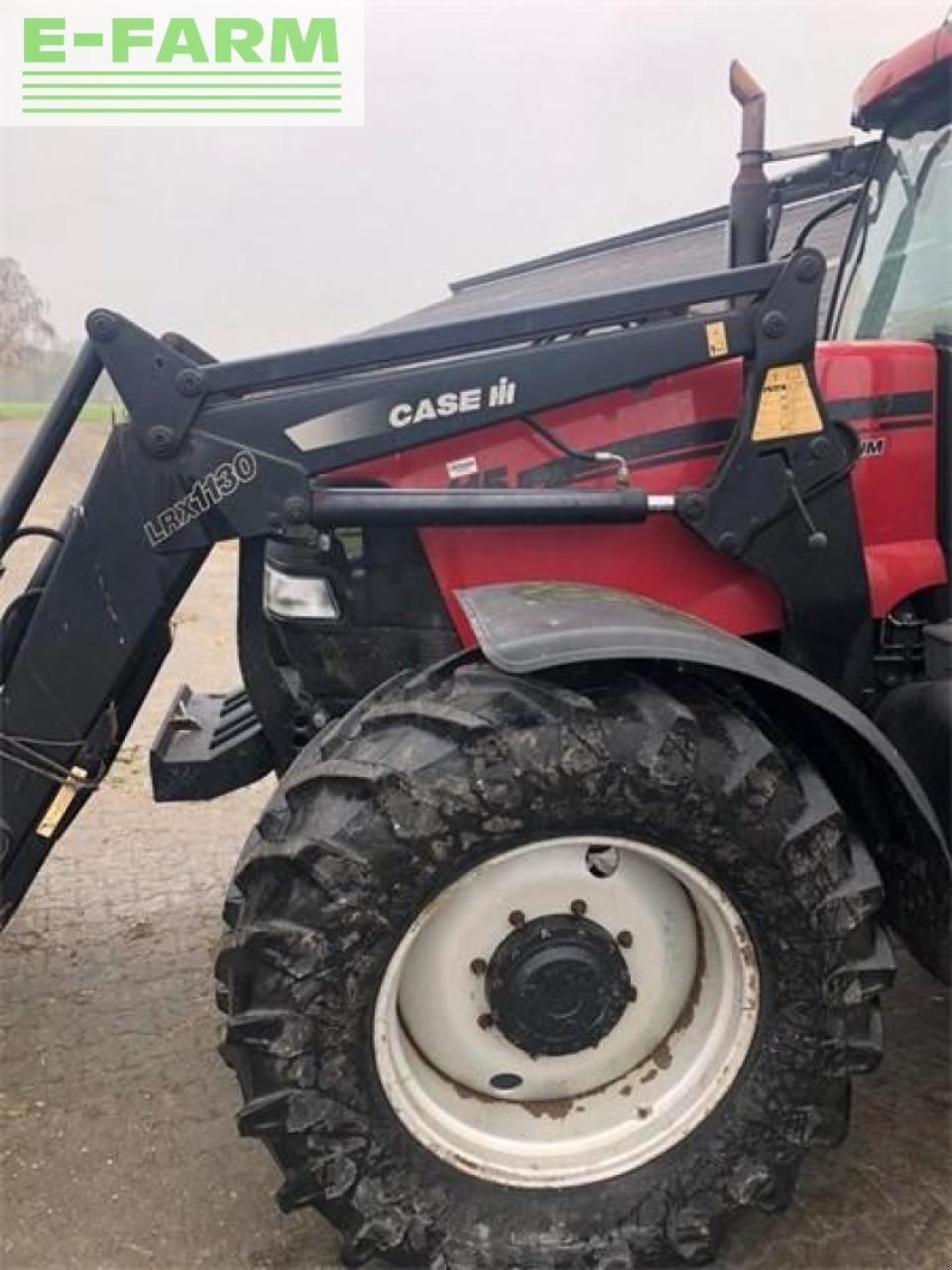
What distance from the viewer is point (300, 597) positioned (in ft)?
8.71

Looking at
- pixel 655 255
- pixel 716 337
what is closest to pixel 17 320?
pixel 655 255

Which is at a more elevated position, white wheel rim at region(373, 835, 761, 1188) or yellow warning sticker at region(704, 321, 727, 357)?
yellow warning sticker at region(704, 321, 727, 357)

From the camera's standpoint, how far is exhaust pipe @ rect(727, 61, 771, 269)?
2.62 metres

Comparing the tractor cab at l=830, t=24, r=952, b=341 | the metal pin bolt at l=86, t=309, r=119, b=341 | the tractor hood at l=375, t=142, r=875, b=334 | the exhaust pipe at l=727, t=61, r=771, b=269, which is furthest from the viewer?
the tractor hood at l=375, t=142, r=875, b=334

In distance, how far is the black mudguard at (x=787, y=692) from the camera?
207 cm

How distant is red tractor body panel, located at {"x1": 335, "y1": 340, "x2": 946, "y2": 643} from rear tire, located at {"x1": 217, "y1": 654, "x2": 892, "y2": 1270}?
0.40m

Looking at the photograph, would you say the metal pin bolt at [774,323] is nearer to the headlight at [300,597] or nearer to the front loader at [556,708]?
the front loader at [556,708]

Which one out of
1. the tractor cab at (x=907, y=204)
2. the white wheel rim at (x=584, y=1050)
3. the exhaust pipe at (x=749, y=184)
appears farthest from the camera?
the tractor cab at (x=907, y=204)

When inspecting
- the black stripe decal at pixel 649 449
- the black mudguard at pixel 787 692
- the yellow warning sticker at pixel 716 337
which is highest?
the yellow warning sticker at pixel 716 337

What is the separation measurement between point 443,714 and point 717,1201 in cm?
106

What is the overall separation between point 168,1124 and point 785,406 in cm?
211

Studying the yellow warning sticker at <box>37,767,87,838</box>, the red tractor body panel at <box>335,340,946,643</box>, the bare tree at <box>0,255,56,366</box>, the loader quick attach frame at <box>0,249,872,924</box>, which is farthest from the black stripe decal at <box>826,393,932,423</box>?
the bare tree at <box>0,255,56,366</box>

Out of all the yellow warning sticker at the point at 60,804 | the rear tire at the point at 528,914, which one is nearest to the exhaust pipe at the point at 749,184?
the rear tire at the point at 528,914

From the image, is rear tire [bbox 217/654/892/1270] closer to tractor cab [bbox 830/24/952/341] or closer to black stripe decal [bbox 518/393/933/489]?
black stripe decal [bbox 518/393/933/489]
